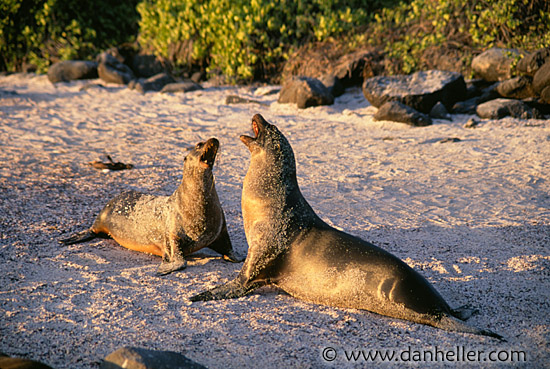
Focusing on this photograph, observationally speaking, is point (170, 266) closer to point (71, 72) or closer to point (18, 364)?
point (18, 364)

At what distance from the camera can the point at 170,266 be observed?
3.98 metres

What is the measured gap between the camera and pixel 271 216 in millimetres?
3619

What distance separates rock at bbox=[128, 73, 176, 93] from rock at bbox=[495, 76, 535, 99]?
277 inches

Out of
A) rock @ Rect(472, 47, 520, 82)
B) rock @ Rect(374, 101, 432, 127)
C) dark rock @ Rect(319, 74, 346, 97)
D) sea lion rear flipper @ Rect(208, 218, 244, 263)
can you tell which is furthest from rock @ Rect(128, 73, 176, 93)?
sea lion rear flipper @ Rect(208, 218, 244, 263)

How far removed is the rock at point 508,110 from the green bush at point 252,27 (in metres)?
4.44

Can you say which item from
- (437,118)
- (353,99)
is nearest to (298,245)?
(437,118)

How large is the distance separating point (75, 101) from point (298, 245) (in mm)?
8389

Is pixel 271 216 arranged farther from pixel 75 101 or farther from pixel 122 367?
pixel 75 101

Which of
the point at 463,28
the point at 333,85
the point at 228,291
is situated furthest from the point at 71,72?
the point at 228,291

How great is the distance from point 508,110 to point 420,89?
1.46 meters

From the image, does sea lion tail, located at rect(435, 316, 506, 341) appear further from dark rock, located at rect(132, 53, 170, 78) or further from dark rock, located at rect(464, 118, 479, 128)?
dark rock, located at rect(132, 53, 170, 78)

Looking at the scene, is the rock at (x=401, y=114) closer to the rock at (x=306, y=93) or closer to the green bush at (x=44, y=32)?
the rock at (x=306, y=93)

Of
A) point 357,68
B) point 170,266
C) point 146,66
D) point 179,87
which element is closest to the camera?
point 170,266

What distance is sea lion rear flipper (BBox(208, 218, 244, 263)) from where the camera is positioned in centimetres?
426
